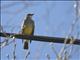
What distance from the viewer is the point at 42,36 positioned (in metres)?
4.31

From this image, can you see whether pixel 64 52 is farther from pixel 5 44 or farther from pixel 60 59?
pixel 5 44

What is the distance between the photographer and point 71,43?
13.2 ft

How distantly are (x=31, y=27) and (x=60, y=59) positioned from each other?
12.0 ft

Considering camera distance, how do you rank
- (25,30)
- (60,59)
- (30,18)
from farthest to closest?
(30,18) → (25,30) → (60,59)

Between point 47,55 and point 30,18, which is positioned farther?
point 30,18

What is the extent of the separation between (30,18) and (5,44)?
3499 millimetres

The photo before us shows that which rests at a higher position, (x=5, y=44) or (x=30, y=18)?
(x=5, y=44)

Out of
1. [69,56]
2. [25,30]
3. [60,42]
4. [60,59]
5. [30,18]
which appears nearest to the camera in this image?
[60,59]

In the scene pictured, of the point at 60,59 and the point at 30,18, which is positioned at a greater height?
the point at 60,59

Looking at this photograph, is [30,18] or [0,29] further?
[30,18]

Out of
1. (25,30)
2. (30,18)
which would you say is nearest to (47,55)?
(25,30)

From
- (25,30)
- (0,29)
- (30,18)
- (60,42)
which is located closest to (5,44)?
(0,29)

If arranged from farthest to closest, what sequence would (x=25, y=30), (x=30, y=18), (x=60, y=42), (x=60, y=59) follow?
(x=30, y=18)
(x=25, y=30)
(x=60, y=42)
(x=60, y=59)

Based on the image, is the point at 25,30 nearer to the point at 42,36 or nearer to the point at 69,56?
the point at 42,36
